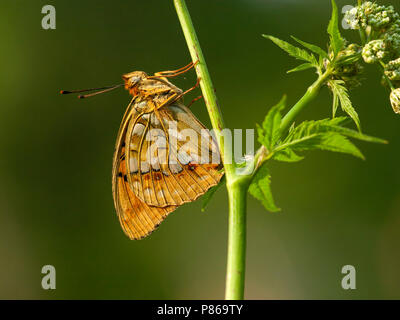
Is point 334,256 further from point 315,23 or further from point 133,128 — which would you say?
point 133,128

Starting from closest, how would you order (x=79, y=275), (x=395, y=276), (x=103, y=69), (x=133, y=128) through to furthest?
(x=133, y=128)
(x=395, y=276)
(x=79, y=275)
(x=103, y=69)

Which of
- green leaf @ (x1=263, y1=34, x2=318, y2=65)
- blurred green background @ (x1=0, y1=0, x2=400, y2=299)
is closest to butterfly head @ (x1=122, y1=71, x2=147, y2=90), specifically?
green leaf @ (x1=263, y1=34, x2=318, y2=65)

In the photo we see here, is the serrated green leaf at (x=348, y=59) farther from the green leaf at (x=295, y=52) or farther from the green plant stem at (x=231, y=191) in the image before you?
the green plant stem at (x=231, y=191)

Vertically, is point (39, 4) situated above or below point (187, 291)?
above

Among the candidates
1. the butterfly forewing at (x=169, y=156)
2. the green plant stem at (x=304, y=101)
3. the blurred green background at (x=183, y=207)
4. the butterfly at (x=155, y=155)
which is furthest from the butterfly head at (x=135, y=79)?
the blurred green background at (x=183, y=207)

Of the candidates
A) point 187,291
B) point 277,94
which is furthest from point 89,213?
point 277,94

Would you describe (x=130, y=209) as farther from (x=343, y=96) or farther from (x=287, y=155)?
(x=343, y=96)
